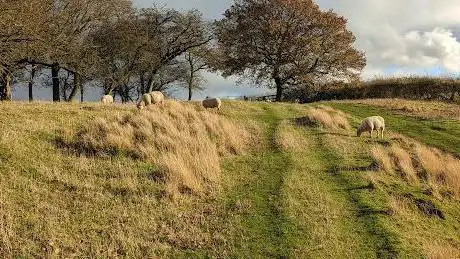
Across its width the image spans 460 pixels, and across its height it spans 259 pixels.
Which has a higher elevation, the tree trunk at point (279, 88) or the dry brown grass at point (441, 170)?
the tree trunk at point (279, 88)

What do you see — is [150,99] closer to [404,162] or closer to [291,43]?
[404,162]

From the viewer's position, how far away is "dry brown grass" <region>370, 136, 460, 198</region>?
17328mm

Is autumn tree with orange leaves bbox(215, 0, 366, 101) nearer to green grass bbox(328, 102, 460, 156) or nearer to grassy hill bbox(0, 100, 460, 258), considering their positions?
green grass bbox(328, 102, 460, 156)

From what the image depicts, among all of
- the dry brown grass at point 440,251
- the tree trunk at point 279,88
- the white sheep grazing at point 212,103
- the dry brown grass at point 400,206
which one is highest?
the tree trunk at point 279,88

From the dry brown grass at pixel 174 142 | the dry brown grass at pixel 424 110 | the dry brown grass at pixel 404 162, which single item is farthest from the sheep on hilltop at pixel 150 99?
the dry brown grass at pixel 424 110

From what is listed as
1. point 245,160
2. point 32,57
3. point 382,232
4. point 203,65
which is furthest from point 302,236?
point 203,65

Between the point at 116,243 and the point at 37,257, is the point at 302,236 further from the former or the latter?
the point at 37,257

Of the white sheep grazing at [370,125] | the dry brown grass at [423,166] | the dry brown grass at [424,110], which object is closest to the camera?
the dry brown grass at [423,166]

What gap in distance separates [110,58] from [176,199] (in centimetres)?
4220

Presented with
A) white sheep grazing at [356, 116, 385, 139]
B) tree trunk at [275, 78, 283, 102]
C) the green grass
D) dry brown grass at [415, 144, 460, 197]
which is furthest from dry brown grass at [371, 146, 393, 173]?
tree trunk at [275, 78, 283, 102]

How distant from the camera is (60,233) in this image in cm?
1177

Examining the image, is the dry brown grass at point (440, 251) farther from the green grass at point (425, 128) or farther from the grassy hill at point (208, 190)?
the green grass at point (425, 128)

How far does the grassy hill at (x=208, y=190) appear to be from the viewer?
11852 mm

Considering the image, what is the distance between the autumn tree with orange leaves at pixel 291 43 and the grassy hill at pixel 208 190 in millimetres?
31014
